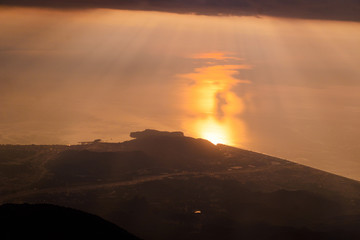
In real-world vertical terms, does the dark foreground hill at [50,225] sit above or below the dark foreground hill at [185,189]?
below

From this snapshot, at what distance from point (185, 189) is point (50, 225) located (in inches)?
872

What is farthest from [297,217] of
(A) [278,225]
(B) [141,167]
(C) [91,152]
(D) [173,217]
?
(C) [91,152]

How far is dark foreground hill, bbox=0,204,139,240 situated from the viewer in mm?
20578

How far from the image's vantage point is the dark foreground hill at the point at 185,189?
1387 inches

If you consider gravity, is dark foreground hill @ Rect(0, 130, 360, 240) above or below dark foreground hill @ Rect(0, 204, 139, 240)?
above

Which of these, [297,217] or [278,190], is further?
[278,190]

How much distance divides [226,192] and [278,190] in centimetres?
521

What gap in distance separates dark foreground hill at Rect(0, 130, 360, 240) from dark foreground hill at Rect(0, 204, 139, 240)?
9796mm

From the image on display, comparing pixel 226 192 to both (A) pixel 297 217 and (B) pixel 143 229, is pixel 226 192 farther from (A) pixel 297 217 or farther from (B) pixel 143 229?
(B) pixel 143 229

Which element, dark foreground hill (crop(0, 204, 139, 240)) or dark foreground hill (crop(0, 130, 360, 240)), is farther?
dark foreground hill (crop(0, 130, 360, 240))

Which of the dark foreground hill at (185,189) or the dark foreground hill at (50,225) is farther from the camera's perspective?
the dark foreground hill at (185,189)

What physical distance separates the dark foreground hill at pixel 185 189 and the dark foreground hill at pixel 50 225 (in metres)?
9.80

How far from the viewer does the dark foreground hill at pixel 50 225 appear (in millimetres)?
20578

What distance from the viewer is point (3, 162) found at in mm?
49281
